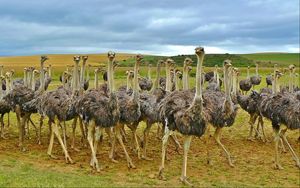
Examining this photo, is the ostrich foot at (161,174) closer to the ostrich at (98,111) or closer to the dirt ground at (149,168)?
the dirt ground at (149,168)

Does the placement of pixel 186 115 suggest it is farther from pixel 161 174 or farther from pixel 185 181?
pixel 161 174

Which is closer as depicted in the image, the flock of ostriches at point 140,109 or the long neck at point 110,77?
the flock of ostriches at point 140,109

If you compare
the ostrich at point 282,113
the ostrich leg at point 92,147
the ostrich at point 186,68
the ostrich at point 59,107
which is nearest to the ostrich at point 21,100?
the ostrich at point 59,107

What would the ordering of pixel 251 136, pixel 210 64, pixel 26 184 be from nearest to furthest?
pixel 26 184
pixel 251 136
pixel 210 64

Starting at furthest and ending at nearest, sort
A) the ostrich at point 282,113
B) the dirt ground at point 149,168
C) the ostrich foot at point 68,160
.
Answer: the ostrich at point 282,113 → the ostrich foot at point 68,160 → the dirt ground at point 149,168

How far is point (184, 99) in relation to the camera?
11602 mm

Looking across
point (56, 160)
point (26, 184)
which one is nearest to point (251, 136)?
point (56, 160)

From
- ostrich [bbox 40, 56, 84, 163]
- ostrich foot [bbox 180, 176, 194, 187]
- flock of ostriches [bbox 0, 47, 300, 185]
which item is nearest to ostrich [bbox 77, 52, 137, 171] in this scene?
flock of ostriches [bbox 0, 47, 300, 185]

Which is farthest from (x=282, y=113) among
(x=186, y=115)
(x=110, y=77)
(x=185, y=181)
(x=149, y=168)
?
(x=110, y=77)

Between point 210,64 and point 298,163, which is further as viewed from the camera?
point 210,64

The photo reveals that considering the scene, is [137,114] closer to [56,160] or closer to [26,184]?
[56,160]

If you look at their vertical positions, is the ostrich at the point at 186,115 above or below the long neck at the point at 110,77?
below

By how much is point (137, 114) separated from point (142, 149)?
217 centimetres

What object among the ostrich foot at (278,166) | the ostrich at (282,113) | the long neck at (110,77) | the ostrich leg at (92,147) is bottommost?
the ostrich foot at (278,166)
